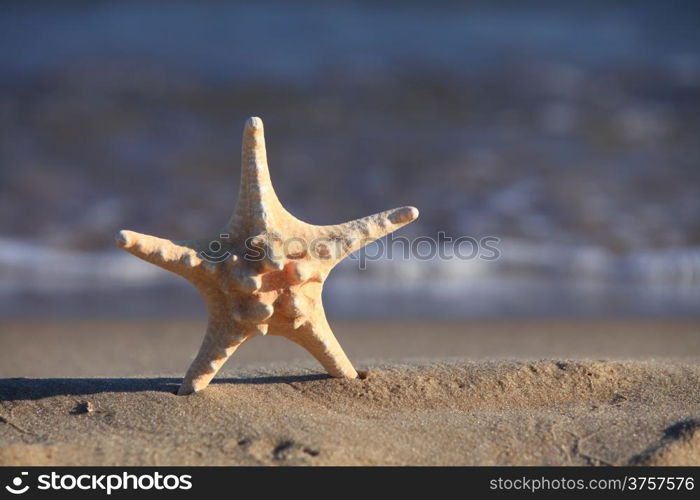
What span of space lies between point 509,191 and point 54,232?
5.29m

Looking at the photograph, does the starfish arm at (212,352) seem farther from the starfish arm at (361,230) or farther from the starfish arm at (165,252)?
the starfish arm at (361,230)

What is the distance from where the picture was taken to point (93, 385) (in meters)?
3.32

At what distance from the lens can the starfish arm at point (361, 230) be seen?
3084 millimetres

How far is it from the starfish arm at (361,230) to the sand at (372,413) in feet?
2.09

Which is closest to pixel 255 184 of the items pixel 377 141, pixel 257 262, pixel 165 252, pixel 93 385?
pixel 257 262

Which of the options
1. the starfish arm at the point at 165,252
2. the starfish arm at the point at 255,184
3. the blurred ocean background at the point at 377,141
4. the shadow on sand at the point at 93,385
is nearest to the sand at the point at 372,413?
the shadow on sand at the point at 93,385

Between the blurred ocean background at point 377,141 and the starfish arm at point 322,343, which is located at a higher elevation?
the blurred ocean background at point 377,141

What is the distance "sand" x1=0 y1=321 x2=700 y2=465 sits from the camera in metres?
2.70

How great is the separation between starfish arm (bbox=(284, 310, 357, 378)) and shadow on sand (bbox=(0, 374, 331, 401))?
11cm

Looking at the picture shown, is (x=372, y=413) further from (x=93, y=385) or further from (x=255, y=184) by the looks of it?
(x=93, y=385)

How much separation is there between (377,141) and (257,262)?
8.14 metres

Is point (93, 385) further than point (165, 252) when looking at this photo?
Yes

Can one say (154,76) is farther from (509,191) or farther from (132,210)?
(509,191)
